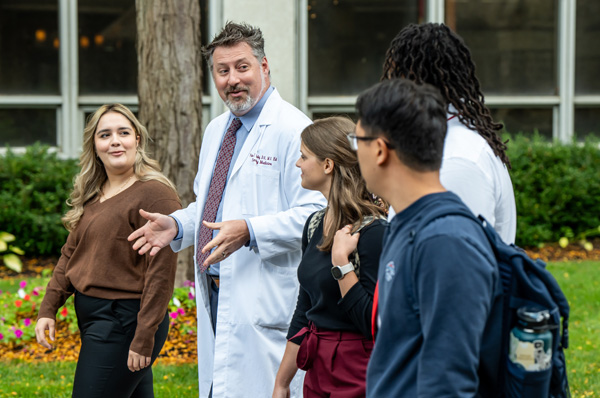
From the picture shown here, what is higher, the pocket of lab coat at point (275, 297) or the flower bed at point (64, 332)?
the pocket of lab coat at point (275, 297)

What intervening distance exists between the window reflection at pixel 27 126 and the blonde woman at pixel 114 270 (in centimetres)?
740

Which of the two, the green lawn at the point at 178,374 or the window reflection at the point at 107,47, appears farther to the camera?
the window reflection at the point at 107,47

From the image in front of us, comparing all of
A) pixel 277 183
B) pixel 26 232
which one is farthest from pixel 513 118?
pixel 277 183

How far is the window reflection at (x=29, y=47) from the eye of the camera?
36.1 feet

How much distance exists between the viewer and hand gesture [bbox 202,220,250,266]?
3.33 metres

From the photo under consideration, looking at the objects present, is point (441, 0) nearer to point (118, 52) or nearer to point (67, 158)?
point (118, 52)

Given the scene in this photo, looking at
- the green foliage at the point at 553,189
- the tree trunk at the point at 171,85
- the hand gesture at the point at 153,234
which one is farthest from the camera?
the green foliage at the point at 553,189

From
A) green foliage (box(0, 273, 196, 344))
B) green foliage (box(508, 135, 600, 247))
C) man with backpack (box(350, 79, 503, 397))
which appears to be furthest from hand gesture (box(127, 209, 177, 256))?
green foliage (box(508, 135, 600, 247))

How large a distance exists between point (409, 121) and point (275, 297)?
75.0 inches

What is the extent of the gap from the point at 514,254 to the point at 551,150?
9505mm

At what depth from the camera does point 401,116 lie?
6.39 feet

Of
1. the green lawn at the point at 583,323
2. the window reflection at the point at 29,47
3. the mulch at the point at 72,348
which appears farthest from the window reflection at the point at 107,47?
the green lawn at the point at 583,323

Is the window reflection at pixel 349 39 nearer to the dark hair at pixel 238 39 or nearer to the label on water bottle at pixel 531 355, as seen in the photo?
the dark hair at pixel 238 39

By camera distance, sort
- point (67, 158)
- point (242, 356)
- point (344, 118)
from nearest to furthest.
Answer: point (344, 118) < point (242, 356) < point (67, 158)
